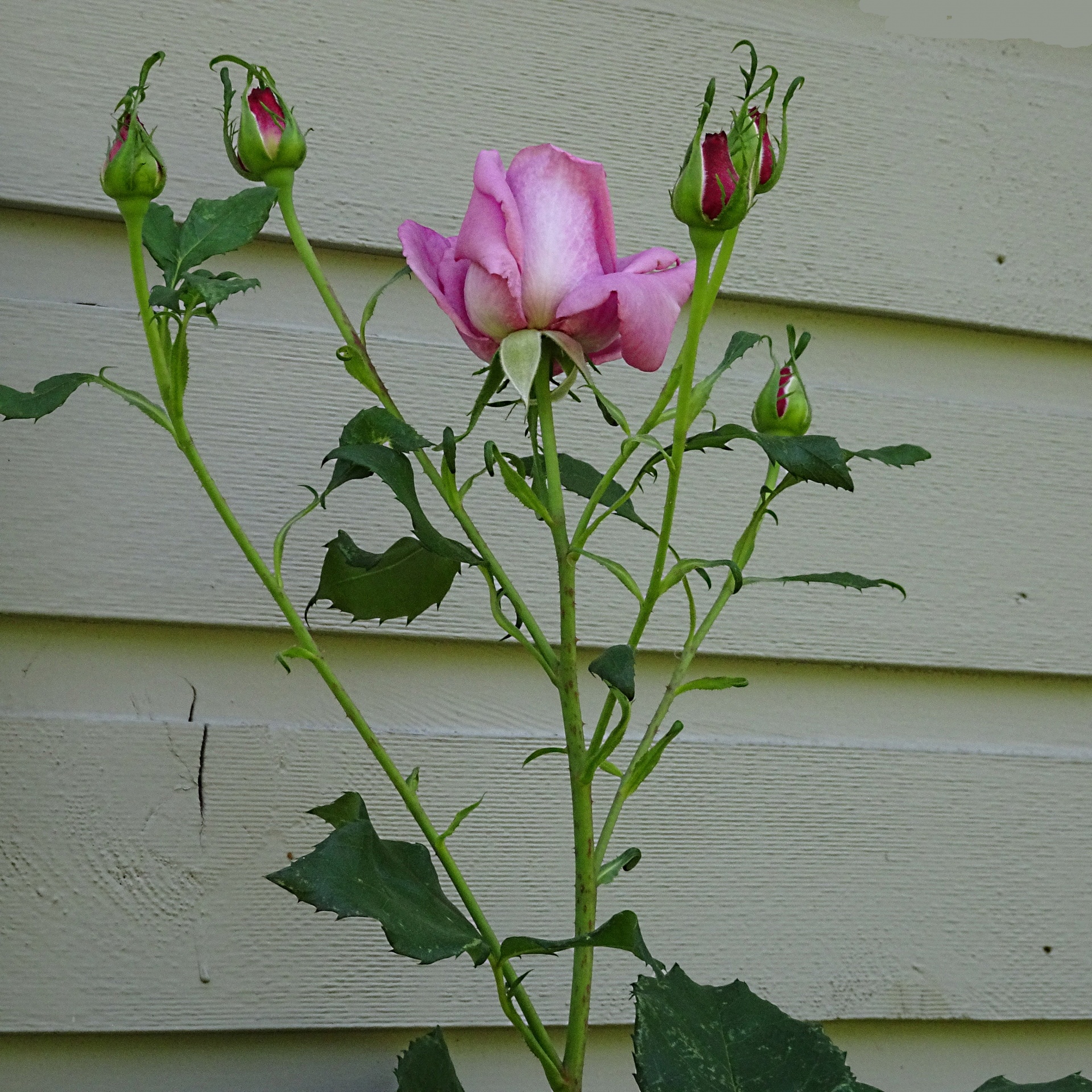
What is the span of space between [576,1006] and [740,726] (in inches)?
13.6

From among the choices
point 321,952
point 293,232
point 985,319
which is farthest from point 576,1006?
point 985,319

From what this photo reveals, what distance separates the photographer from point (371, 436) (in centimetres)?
50

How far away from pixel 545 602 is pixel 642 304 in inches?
13.4

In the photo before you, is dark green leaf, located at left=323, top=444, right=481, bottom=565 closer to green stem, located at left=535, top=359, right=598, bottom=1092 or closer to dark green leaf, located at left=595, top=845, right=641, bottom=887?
green stem, located at left=535, top=359, right=598, bottom=1092

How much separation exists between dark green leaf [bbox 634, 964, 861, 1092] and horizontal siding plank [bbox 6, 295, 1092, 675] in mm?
320

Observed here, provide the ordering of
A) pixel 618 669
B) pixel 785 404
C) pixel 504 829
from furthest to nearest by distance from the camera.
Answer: pixel 504 829 < pixel 785 404 < pixel 618 669

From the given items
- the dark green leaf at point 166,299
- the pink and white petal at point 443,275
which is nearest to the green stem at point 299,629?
the dark green leaf at point 166,299

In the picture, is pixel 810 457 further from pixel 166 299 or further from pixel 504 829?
pixel 504 829

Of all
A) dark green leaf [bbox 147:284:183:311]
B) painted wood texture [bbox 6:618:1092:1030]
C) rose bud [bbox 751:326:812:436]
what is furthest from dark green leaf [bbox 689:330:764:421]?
painted wood texture [bbox 6:618:1092:1030]

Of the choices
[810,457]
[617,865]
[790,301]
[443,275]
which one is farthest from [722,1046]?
[790,301]

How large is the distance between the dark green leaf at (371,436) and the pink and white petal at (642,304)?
82 mm

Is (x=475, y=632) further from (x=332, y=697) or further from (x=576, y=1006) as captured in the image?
(x=576, y=1006)

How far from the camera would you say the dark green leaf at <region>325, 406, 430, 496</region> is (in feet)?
1.55

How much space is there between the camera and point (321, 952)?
72 cm
